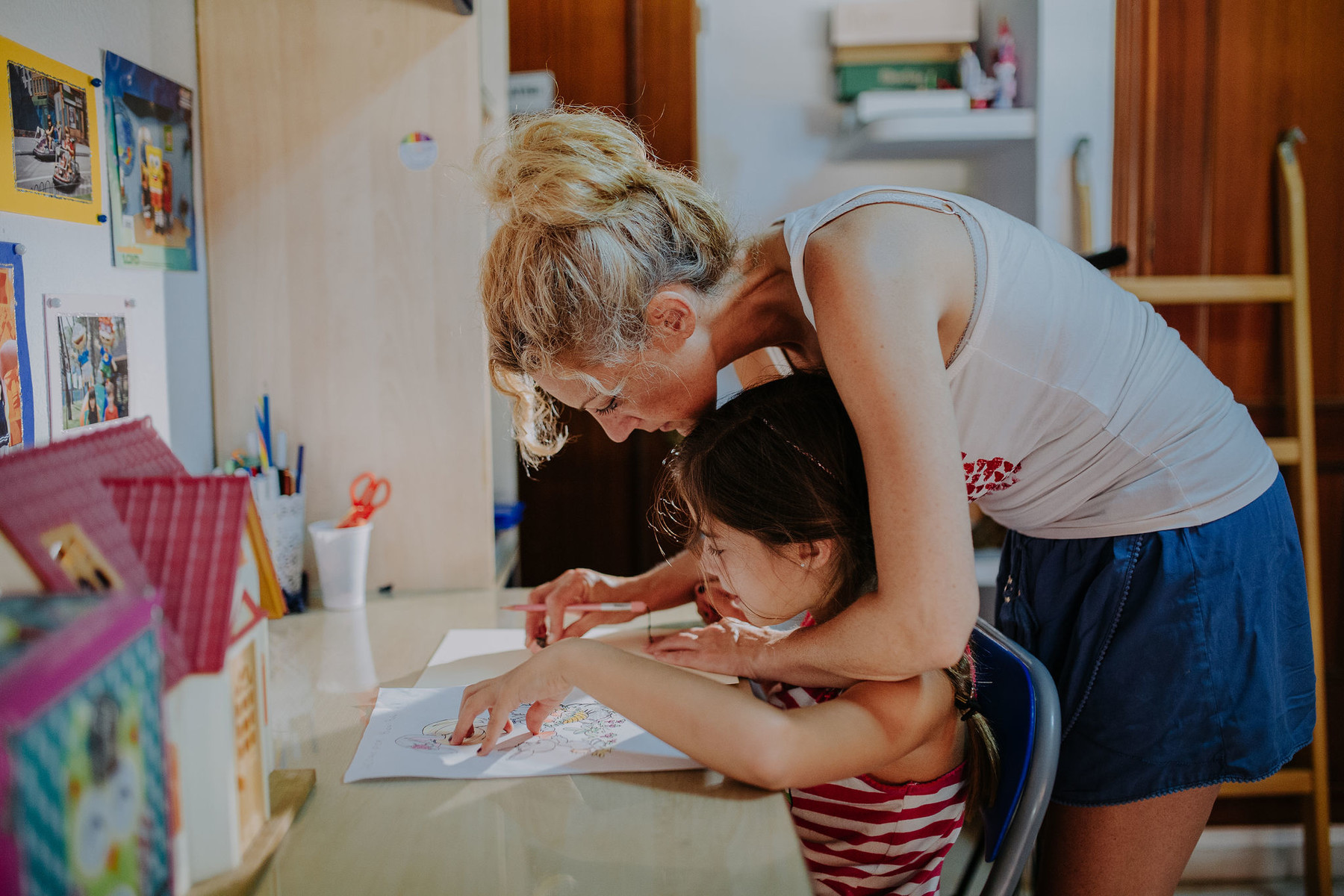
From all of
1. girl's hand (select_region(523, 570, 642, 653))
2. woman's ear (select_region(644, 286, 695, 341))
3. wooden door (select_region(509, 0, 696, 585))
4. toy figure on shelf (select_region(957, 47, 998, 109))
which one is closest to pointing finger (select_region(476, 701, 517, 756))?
girl's hand (select_region(523, 570, 642, 653))

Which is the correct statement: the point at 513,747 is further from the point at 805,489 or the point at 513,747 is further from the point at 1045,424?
the point at 1045,424

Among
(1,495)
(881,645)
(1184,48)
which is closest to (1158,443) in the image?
(881,645)

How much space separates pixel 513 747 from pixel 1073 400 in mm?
607

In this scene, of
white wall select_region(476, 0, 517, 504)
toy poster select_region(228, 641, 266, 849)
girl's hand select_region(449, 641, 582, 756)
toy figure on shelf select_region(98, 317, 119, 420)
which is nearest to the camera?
toy poster select_region(228, 641, 266, 849)

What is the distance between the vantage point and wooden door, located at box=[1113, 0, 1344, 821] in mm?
1891

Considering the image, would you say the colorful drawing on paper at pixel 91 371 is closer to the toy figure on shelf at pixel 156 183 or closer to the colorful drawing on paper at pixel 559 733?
the toy figure on shelf at pixel 156 183

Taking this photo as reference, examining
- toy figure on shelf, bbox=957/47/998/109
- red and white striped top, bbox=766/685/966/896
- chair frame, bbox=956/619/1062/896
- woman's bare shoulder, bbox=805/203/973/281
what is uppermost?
toy figure on shelf, bbox=957/47/998/109

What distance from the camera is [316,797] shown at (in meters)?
0.73

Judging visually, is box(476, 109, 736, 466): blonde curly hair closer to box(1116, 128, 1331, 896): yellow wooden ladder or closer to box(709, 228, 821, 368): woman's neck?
box(709, 228, 821, 368): woman's neck

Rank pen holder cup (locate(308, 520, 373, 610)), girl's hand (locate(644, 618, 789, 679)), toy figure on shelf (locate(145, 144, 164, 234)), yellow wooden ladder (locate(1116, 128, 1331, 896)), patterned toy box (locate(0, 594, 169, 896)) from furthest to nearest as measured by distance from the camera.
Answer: yellow wooden ladder (locate(1116, 128, 1331, 896)) → pen holder cup (locate(308, 520, 373, 610)) → toy figure on shelf (locate(145, 144, 164, 234)) → girl's hand (locate(644, 618, 789, 679)) → patterned toy box (locate(0, 594, 169, 896))

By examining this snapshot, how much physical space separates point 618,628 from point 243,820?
582mm

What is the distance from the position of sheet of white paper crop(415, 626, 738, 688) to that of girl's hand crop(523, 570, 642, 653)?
0.05 feet

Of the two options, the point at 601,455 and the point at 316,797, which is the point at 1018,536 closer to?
the point at 316,797

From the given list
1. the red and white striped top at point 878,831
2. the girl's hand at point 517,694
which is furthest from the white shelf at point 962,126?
the girl's hand at point 517,694
